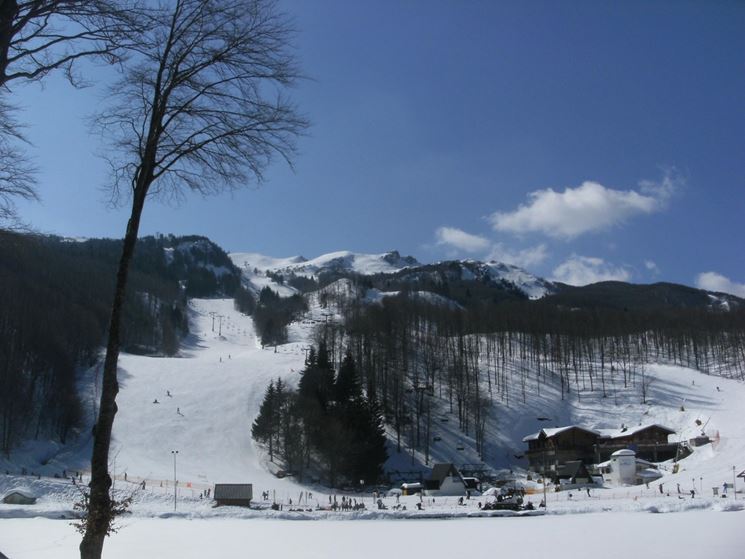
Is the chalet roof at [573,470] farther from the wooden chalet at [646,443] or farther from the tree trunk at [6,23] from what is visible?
the tree trunk at [6,23]

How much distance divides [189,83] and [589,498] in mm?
47252

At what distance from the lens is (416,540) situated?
79.4ft

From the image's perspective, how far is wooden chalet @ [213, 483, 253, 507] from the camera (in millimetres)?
44000

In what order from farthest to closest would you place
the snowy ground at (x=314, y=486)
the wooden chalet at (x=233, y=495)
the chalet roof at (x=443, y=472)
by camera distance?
the chalet roof at (x=443, y=472) < the wooden chalet at (x=233, y=495) < the snowy ground at (x=314, y=486)

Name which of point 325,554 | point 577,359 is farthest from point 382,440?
point 577,359

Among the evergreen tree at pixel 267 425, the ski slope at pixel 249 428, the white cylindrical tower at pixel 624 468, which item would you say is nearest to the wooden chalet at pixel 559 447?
the ski slope at pixel 249 428

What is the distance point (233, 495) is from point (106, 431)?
126 ft

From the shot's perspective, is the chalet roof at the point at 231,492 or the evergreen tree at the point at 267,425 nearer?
the chalet roof at the point at 231,492

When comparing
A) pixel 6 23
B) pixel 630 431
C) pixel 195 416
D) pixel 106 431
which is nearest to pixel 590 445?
pixel 630 431

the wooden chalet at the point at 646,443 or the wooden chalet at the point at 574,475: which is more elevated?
the wooden chalet at the point at 646,443

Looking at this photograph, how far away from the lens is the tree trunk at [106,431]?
25.9 ft

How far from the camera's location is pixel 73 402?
2608 inches

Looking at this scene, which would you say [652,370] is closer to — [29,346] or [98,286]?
[29,346]

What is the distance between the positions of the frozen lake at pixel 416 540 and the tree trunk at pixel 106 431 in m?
6.16
